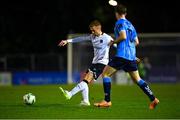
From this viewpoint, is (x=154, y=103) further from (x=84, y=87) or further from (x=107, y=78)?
(x=84, y=87)

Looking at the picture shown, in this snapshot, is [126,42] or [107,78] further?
[107,78]

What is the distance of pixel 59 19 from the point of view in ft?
170

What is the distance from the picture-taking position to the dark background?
5169cm

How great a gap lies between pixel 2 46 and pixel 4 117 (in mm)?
36960

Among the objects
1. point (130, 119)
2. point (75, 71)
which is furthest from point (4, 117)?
point (75, 71)

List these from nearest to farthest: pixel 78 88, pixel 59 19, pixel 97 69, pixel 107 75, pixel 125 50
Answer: pixel 125 50 < pixel 107 75 < pixel 78 88 < pixel 97 69 < pixel 59 19

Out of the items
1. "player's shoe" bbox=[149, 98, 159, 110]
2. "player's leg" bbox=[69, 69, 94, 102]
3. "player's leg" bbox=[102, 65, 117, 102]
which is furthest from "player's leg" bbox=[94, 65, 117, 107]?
"player's shoe" bbox=[149, 98, 159, 110]

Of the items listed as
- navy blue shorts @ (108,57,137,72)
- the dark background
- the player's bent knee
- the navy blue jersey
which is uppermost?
Answer: the dark background

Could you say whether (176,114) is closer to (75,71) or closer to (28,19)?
(75,71)

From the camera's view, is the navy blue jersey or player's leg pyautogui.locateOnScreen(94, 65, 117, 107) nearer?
the navy blue jersey

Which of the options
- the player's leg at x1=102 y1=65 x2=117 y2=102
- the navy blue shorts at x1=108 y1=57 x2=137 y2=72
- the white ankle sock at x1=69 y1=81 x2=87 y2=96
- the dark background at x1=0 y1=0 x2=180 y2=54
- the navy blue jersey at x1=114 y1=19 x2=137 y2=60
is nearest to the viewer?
the navy blue jersey at x1=114 y1=19 x2=137 y2=60

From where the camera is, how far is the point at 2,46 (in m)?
50.3

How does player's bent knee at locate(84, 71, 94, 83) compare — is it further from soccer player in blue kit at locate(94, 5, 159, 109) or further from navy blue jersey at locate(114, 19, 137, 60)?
navy blue jersey at locate(114, 19, 137, 60)

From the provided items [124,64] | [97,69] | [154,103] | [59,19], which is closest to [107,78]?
[124,64]
